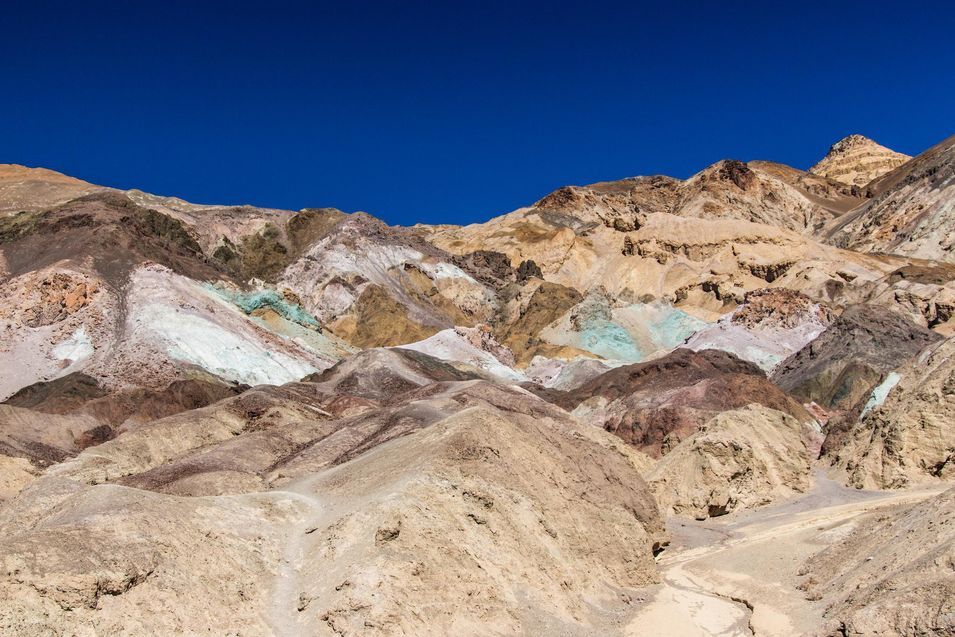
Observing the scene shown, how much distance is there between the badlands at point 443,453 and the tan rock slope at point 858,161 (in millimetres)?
98818

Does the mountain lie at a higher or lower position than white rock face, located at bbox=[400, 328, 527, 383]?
higher

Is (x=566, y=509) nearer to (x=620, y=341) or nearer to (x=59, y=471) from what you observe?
(x=59, y=471)

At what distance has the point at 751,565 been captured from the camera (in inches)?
767

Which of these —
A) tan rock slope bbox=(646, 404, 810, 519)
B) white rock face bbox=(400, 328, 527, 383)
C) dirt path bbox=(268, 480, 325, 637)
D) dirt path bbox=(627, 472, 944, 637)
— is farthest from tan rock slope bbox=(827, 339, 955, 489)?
white rock face bbox=(400, 328, 527, 383)

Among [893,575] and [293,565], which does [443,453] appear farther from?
[893,575]

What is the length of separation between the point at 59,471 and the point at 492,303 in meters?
64.4

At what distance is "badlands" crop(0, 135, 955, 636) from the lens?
13305 mm

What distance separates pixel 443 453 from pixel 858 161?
182 meters

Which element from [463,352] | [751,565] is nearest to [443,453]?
[751,565]

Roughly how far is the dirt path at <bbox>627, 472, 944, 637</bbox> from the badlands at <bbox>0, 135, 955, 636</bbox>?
0.09 metres

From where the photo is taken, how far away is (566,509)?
18.5m

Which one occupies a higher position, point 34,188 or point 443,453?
point 34,188

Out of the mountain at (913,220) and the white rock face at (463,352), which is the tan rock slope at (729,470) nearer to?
the white rock face at (463,352)

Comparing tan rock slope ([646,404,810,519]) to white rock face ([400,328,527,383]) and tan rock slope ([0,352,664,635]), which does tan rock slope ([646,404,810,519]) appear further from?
white rock face ([400,328,527,383])
